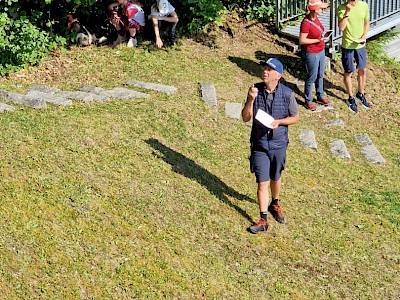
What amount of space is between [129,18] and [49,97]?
2692 mm

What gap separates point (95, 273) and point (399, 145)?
18.5ft

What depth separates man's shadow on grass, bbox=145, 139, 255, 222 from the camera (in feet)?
22.9

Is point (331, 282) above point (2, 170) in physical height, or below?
below

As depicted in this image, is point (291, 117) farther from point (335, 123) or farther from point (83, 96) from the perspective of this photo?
point (335, 123)

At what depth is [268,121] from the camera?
604cm

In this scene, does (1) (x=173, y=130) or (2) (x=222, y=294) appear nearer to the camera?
(2) (x=222, y=294)

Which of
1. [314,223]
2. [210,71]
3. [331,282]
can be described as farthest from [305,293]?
[210,71]

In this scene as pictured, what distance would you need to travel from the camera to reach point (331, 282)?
235 inches

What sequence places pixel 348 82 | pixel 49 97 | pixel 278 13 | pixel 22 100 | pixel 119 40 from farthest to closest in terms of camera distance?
pixel 278 13
pixel 119 40
pixel 348 82
pixel 49 97
pixel 22 100

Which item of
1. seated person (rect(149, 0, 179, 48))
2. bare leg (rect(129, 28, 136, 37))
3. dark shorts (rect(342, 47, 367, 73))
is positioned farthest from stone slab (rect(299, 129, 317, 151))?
bare leg (rect(129, 28, 136, 37))

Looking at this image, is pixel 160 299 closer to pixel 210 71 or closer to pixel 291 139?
pixel 291 139

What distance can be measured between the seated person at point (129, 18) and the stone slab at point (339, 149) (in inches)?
150

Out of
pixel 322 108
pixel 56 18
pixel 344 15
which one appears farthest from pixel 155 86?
pixel 344 15

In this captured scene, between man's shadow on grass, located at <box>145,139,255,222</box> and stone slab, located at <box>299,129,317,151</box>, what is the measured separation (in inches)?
74.8
